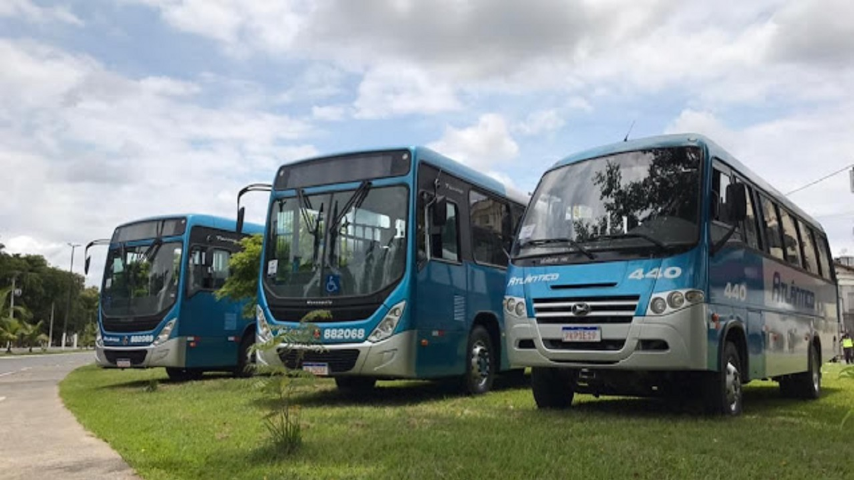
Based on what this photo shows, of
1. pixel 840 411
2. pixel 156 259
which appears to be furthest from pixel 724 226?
pixel 156 259

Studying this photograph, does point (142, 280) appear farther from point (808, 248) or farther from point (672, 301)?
point (808, 248)

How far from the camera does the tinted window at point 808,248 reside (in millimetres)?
12508

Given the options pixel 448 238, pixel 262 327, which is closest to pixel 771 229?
pixel 448 238

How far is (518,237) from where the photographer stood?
8.88m

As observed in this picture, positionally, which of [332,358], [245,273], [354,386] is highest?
[245,273]

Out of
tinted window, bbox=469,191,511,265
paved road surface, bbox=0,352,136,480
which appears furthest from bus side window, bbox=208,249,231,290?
tinted window, bbox=469,191,511,265

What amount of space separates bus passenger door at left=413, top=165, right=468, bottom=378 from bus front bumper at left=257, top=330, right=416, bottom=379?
201mm

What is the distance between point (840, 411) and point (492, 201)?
5.84m

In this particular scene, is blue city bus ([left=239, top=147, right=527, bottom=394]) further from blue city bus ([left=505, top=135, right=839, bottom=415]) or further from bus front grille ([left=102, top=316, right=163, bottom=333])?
bus front grille ([left=102, top=316, right=163, bottom=333])

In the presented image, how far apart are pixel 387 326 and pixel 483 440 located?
3.31 meters

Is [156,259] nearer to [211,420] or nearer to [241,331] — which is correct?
[241,331]

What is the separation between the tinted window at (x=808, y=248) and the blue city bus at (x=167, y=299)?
409 inches

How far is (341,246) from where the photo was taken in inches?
399

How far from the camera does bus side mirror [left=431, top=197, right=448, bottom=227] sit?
10156 millimetres
